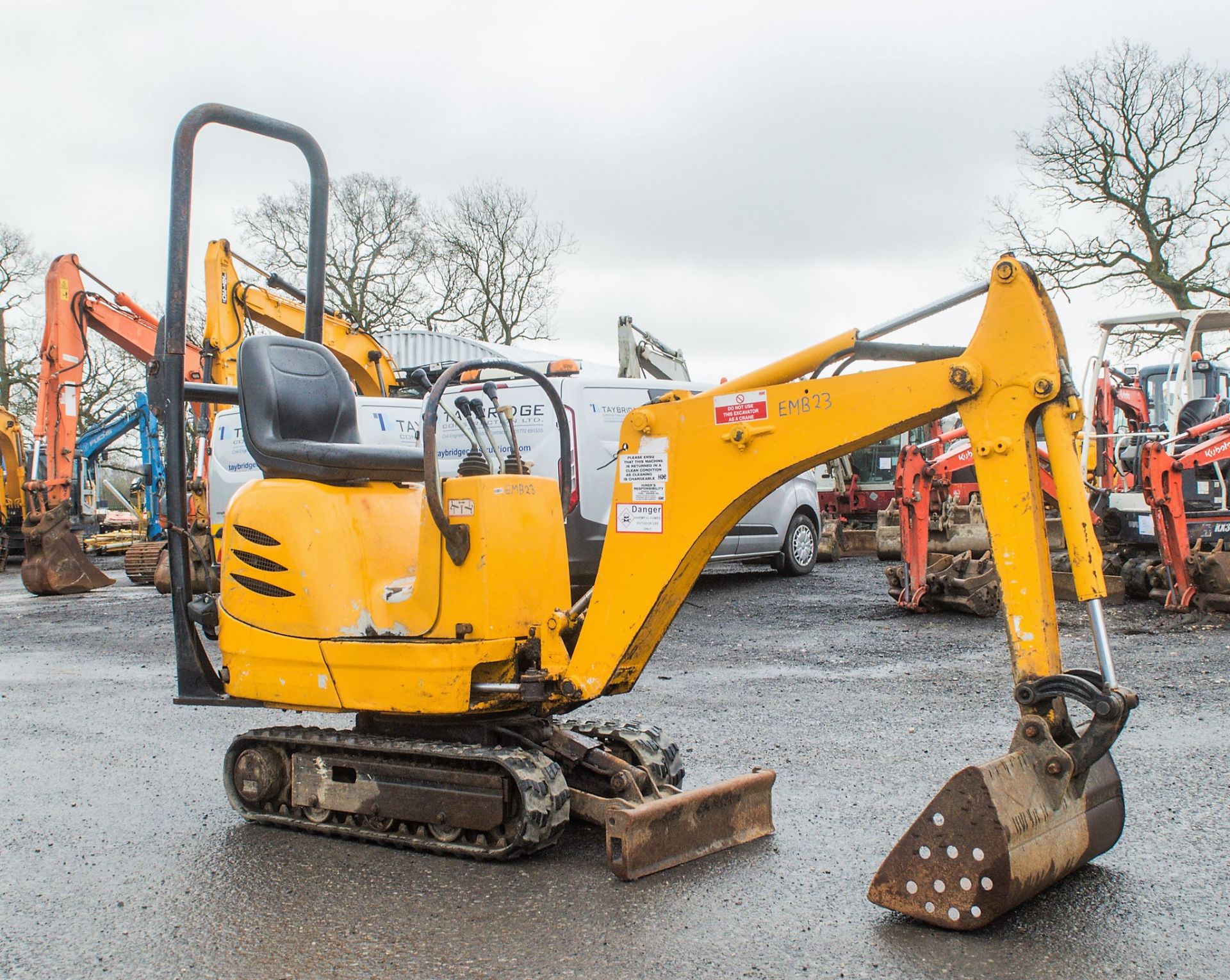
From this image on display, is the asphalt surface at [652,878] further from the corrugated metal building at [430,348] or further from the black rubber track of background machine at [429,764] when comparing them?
the corrugated metal building at [430,348]

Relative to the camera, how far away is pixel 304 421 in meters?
4.72

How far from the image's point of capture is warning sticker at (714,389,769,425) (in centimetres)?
388

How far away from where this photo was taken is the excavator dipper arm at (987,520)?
130 inches

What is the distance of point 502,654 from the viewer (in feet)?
13.7

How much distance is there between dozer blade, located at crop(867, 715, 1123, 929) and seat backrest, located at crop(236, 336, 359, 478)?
261cm

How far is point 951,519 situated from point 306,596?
12723 millimetres

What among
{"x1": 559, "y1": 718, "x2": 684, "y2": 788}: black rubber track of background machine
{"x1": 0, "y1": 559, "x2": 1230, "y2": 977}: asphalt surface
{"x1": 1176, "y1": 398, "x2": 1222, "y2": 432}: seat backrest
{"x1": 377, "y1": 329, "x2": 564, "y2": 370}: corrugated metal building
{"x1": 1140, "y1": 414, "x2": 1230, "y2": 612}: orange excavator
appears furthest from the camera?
{"x1": 377, "y1": 329, "x2": 564, "y2": 370}: corrugated metal building

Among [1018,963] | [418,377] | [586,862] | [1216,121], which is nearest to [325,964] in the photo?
[586,862]

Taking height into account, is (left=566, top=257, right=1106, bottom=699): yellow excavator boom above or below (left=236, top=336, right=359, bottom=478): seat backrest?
below

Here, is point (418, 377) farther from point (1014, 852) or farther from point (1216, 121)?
point (1216, 121)

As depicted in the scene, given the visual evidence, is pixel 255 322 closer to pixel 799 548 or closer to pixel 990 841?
pixel 799 548

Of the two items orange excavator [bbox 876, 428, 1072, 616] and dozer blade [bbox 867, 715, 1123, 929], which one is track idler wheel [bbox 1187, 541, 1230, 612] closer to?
orange excavator [bbox 876, 428, 1072, 616]

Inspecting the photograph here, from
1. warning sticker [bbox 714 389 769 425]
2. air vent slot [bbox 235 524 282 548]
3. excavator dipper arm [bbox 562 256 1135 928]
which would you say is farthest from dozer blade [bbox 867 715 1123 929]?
air vent slot [bbox 235 524 282 548]

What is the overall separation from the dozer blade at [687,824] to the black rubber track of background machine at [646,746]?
27cm
